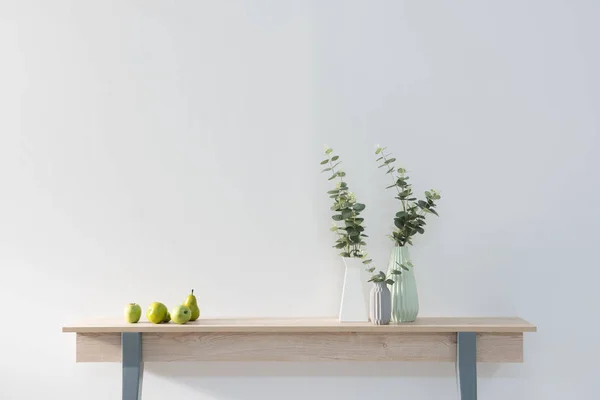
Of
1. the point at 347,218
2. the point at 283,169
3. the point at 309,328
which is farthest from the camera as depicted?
the point at 283,169

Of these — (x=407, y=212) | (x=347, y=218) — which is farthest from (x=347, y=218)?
(x=407, y=212)

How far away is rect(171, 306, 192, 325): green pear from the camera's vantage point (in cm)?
203

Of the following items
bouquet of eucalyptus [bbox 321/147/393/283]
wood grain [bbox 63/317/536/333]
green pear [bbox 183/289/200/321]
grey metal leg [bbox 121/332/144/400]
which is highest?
bouquet of eucalyptus [bbox 321/147/393/283]

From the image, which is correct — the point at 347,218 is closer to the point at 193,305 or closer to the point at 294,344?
the point at 294,344

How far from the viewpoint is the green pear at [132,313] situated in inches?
80.8

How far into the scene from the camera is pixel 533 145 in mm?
2236

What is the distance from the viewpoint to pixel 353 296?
6.75 feet

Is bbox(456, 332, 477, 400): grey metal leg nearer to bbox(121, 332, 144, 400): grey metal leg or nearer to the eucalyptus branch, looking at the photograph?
the eucalyptus branch

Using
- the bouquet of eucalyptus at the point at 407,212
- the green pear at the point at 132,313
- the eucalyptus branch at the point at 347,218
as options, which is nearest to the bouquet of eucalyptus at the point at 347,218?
the eucalyptus branch at the point at 347,218

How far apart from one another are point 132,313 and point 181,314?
148mm

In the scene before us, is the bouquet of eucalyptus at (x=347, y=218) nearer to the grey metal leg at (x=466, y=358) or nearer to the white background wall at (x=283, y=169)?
the white background wall at (x=283, y=169)

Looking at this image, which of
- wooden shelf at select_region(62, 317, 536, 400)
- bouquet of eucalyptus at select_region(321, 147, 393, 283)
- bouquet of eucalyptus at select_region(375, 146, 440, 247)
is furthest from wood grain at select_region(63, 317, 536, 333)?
Result: bouquet of eucalyptus at select_region(375, 146, 440, 247)

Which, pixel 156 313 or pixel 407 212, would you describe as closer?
pixel 156 313

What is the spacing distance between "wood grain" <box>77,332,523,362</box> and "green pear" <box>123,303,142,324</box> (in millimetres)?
61
